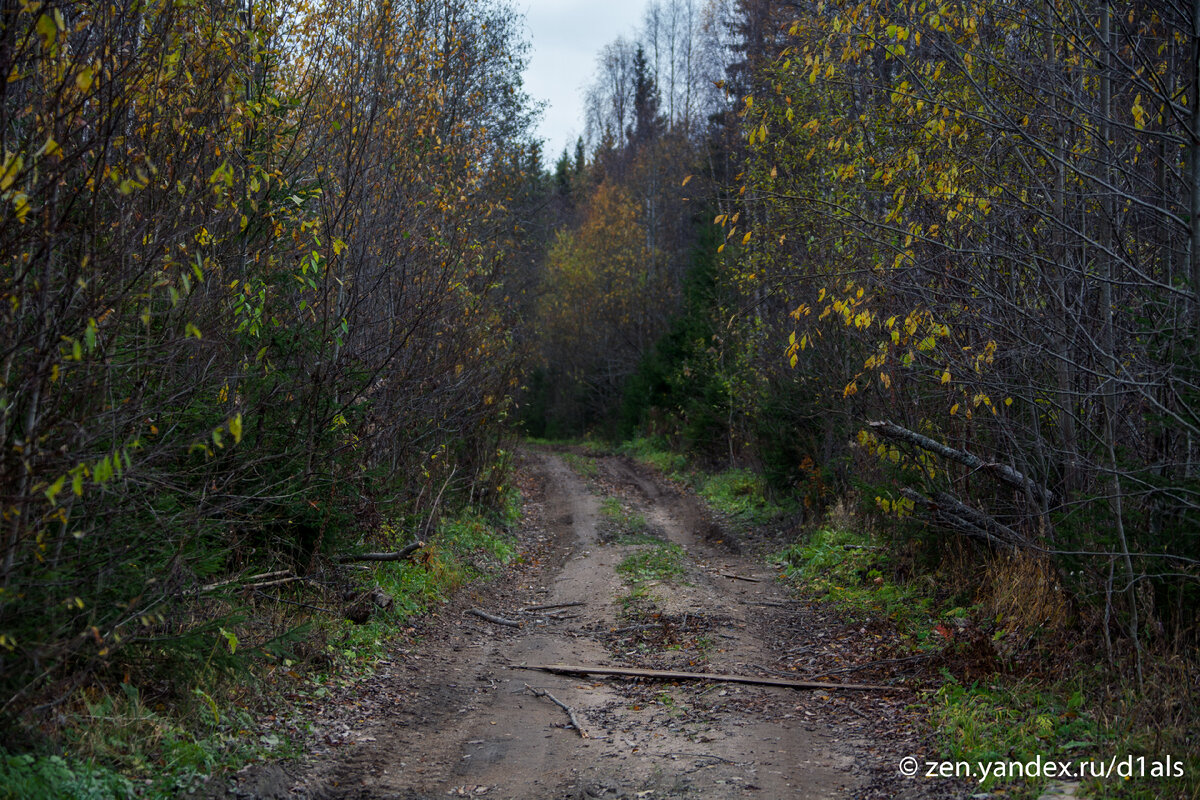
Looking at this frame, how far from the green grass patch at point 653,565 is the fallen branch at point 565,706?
13.9 ft

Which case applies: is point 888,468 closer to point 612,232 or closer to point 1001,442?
point 1001,442

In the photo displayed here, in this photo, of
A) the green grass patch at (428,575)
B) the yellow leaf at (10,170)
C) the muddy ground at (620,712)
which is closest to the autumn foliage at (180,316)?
the yellow leaf at (10,170)

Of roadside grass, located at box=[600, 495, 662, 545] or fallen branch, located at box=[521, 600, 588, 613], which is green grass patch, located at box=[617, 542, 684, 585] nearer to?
roadside grass, located at box=[600, 495, 662, 545]

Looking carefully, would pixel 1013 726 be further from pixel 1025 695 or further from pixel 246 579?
pixel 246 579

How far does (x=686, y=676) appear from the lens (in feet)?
23.7

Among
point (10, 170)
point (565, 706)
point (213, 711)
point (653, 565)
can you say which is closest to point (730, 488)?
point (653, 565)

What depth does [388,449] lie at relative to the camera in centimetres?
1052

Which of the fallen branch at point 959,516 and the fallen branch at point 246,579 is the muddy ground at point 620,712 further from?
the fallen branch at point 959,516

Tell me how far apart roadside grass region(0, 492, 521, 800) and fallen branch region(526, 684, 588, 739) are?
1.54 metres

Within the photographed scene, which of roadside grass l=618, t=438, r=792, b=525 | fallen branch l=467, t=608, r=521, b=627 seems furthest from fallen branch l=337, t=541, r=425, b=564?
roadside grass l=618, t=438, r=792, b=525

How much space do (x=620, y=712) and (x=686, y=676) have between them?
96 centimetres

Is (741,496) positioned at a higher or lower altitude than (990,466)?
lower

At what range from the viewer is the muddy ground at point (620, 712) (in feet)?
16.8

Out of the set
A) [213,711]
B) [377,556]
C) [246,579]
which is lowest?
[213,711]
